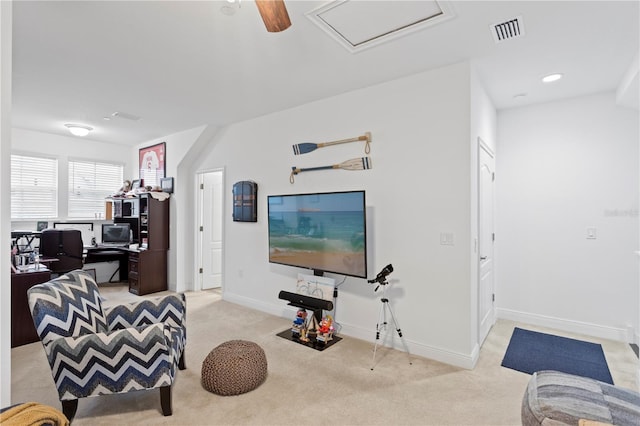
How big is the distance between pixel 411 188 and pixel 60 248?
16.4 ft

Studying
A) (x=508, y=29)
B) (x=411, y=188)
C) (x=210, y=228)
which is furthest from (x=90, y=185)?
(x=508, y=29)

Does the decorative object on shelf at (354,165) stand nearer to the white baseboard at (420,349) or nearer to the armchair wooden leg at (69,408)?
the white baseboard at (420,349)

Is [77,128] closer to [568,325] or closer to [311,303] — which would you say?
[311,303]

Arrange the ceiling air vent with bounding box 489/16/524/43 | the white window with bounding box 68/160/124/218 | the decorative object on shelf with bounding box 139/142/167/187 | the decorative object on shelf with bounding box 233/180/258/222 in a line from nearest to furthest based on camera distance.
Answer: the ceiling air vent with bounding box 489/16/524/43, the decorative object on shelf with bounding box 233/180/258/222, the decorative object on shelf with bounding box 139/142/167/187, the white window with bounding box 68/160/124/218

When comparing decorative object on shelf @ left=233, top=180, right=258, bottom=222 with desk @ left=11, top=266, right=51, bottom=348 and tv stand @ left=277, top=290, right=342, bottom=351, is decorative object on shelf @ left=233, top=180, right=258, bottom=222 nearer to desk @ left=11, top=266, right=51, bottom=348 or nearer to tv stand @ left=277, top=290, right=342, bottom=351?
tv stand @ left=277, top=290, right=342, bottom=351

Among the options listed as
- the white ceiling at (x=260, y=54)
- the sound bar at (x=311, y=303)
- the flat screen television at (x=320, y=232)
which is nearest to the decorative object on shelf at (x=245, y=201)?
the flat screen television at (x=320, y=232)

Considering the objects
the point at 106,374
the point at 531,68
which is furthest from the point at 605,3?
the point at 106,374

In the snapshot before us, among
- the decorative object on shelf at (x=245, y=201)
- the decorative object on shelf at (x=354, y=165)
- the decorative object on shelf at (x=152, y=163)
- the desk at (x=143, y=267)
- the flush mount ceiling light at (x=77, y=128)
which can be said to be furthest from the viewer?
the decorative object on shelf at (x=152, y=163)

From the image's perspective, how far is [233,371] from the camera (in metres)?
2.38

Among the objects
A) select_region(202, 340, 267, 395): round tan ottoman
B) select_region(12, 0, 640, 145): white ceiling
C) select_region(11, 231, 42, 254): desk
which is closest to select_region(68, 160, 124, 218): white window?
select_region(11, 231, 42, 254): desk

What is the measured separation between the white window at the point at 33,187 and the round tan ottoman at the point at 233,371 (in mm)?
4991

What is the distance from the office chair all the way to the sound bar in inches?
139

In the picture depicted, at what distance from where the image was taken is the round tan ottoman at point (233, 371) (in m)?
2.37

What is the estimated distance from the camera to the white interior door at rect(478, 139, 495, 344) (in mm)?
3162
